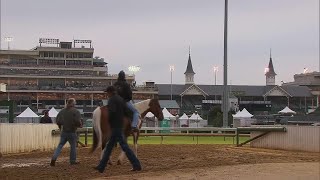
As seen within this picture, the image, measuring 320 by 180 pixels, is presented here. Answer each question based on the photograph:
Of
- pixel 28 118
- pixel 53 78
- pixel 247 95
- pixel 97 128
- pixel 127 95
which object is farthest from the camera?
pixel 247 95

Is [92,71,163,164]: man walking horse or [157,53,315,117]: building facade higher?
[157,53,315,117]: building facade

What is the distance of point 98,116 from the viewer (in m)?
14.9

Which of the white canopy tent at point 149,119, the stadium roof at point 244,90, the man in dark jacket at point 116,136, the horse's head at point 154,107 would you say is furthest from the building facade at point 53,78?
the man in dark jacket at point 116,136

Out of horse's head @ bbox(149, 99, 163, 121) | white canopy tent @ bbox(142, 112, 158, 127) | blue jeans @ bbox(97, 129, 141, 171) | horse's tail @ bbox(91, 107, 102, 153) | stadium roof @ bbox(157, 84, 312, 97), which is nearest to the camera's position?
blue jeans @ bbox(97, 129, 141, 171)

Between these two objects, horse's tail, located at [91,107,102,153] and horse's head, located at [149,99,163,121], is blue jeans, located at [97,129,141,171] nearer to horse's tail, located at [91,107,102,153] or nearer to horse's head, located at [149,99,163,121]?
horse's tail, located at [91,107,102,153]

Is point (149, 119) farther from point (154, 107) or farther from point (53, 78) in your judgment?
point (53, 78)

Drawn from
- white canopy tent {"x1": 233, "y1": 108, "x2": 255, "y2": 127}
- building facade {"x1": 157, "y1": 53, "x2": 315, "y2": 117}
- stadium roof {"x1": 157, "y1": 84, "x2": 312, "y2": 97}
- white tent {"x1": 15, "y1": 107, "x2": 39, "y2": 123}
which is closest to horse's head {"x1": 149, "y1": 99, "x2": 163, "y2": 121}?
white canopy tent {"x1": 233, "y1": 108, "x2": 255, "y2": 127}

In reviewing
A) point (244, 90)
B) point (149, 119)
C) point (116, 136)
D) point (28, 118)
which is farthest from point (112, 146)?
point (244, 90)

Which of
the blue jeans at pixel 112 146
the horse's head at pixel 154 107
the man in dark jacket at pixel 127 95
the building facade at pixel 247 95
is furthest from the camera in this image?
the building facade at pixel 247 95

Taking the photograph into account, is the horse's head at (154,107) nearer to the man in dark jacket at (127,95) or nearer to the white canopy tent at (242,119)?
the man in dark jacket at (127,95)

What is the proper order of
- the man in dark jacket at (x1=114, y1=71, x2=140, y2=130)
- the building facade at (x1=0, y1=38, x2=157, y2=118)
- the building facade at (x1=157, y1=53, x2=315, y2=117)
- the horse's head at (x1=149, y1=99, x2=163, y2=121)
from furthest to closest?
the building facade at (x1=157, y1=53, x2=315, y2=117)
the building facade at (x1=0, y1=38, x2=157, y2=118)
the horse's head at (x1=149, y1=99, x2=163, y2=121)
the man in dark jacket at (x1=114, y1=71, x2=140, y2=130)

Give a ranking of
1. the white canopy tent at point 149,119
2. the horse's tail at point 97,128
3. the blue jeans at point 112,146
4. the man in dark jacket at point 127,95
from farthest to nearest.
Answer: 1. the white canopy tent at point 149,119
2. the horse's tail at point 97,128
3. the man in dark jacket at point 127,95
4. the blue jeans at point 112,146

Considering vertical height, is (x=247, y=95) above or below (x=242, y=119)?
above

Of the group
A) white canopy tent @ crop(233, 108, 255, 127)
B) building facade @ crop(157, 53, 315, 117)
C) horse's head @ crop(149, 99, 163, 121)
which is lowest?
white canopy tent @ crop(233, 108, 255, 127)
